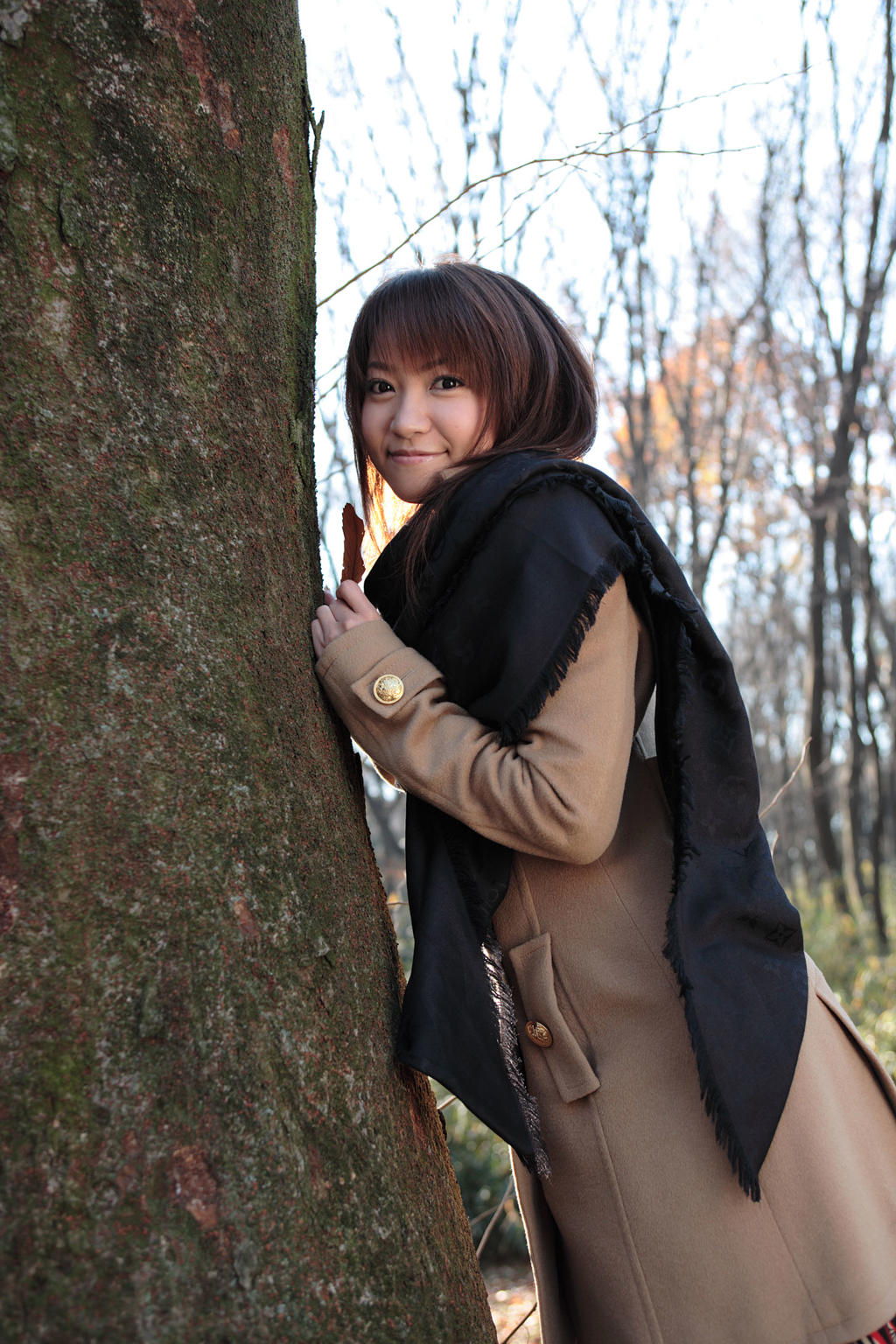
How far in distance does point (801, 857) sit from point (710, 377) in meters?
17.7

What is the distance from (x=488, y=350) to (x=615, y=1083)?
120cm

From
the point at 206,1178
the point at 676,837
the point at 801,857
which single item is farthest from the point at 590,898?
the point at 801,857

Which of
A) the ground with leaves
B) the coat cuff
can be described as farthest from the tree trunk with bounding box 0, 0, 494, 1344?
the ground with leaves

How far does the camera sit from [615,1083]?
1.53 metres

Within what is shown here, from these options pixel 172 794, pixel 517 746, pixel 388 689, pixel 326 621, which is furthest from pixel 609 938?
pixel 172 794

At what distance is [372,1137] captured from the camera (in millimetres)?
1212

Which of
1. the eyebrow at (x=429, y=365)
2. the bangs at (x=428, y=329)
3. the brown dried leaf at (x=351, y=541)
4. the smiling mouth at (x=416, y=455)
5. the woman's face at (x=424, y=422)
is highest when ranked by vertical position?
the bangs at (x=428, y=329)

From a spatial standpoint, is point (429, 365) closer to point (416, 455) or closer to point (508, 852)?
point (416, 455)

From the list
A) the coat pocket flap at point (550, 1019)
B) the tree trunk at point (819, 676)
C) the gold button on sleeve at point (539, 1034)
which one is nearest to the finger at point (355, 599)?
the coat pocket flap at point (550, 1019)

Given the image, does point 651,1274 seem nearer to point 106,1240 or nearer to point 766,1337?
point 766,1337

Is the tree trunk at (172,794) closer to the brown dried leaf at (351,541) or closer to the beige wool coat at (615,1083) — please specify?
the beige wool coat at (615,1083)

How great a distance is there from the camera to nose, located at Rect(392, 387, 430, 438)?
177cm

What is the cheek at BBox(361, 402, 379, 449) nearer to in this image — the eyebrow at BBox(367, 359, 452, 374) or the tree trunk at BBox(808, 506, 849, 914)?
the eyebrow at BBox(367, 359, 452, 374)

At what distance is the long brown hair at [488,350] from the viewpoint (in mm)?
1777
